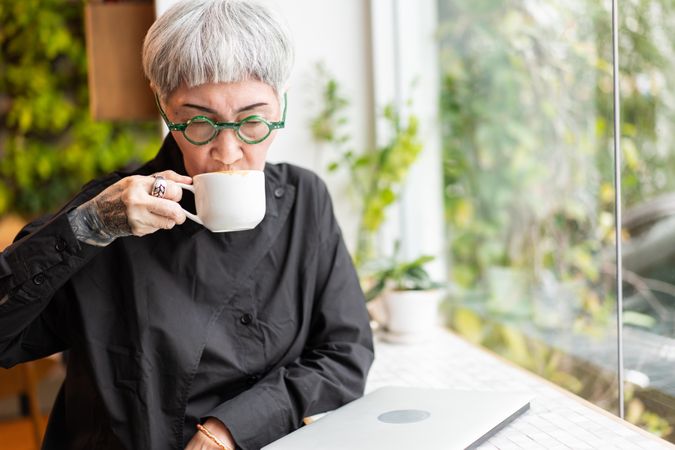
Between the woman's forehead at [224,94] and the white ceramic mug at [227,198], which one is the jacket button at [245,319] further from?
the woman's forehead at [224,94]

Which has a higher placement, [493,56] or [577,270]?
[493,56]

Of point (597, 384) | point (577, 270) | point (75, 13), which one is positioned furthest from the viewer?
point (75, 13)

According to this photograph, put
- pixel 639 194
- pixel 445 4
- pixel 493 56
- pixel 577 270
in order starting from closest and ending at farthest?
pixel 639 194, pixel 577 270, pixel 493 56, pixel 445 4

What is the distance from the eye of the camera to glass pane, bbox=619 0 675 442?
1.50m

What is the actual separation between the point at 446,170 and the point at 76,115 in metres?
2.50

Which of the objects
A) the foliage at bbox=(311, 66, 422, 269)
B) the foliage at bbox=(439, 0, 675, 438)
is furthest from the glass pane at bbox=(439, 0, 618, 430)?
the foliage at bbox=(311, 66, 422, 269)

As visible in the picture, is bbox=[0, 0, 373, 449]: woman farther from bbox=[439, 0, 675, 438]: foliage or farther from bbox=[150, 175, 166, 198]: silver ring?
bbox=[439, 0, 675, 438]: foliage

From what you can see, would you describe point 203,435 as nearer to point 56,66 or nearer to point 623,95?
point 623,95

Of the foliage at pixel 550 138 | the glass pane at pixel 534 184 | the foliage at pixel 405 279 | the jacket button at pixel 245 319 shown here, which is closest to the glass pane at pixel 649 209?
the foliage at pixel 550 138

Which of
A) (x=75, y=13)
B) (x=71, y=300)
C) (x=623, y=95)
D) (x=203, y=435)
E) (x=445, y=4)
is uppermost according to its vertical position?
(x=75, y=13)

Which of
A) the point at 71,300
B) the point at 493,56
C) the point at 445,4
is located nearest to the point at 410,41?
the point at 445,4

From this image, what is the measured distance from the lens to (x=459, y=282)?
260 centimetres

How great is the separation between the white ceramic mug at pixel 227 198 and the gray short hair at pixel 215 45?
17cm

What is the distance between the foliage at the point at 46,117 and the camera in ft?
13.6
